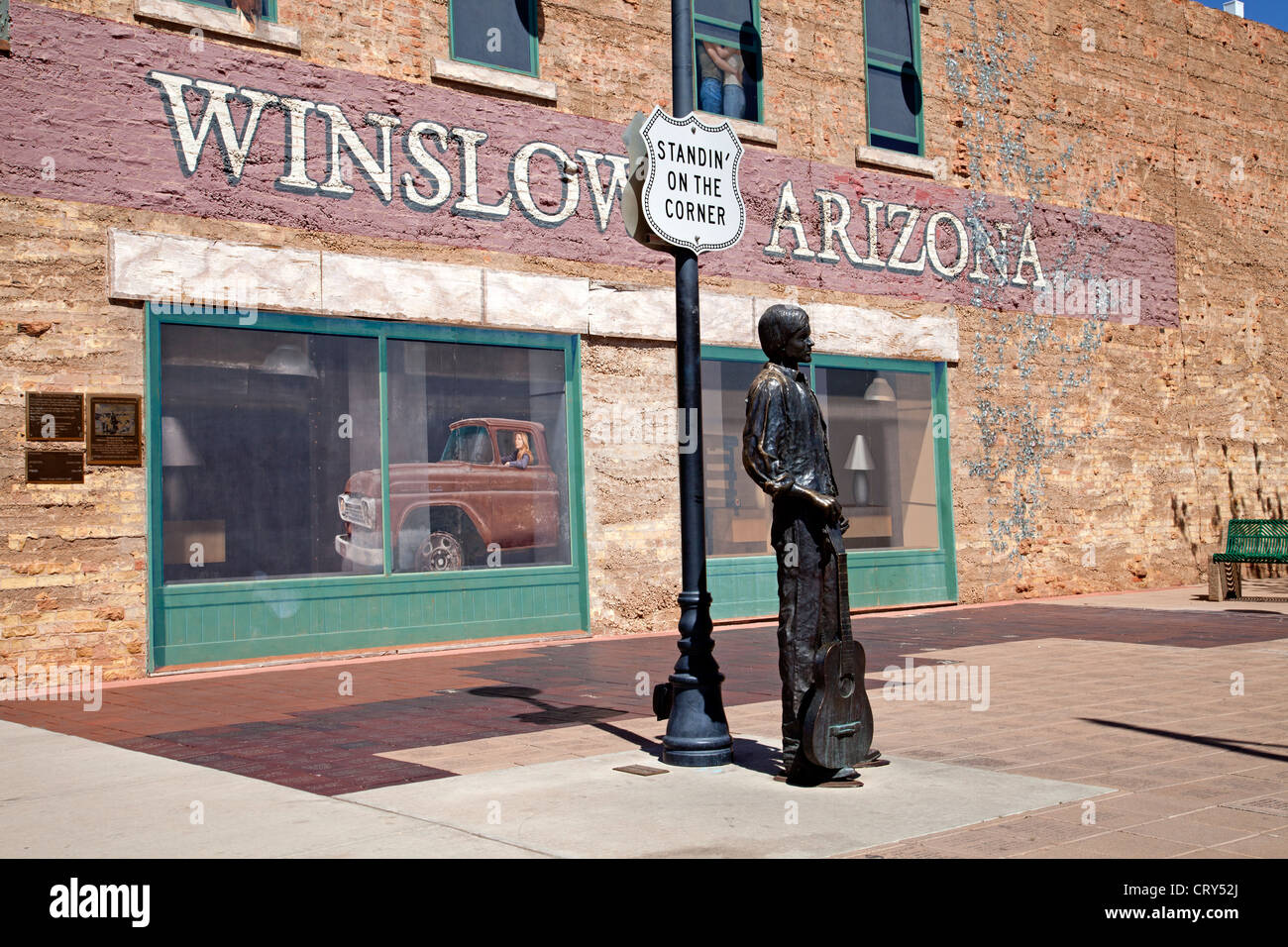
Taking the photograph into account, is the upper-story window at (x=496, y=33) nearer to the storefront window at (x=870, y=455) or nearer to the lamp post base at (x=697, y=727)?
the storefront window at (x=870, y=455)

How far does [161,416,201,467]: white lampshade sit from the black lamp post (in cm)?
621

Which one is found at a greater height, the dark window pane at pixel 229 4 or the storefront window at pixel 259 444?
the dark window pane at pixel 229 4

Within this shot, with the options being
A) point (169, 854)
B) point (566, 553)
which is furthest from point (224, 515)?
point (169, 854)

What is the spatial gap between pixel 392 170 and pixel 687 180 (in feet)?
20.8

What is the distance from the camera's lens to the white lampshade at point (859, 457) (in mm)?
16453

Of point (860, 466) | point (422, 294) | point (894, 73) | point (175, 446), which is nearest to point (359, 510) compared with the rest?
point (175, 446)

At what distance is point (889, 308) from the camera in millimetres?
16562

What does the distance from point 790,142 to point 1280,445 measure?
10.6 meters

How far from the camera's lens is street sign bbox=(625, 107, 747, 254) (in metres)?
6.98

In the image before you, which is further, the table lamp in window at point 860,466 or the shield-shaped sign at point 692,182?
the table lamp in window at point 860,466

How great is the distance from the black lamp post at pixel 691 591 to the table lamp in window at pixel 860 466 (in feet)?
31.5

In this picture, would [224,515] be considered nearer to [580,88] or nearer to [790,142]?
[580,88]

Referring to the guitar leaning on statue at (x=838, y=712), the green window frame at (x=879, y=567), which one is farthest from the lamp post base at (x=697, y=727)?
the green window frame at (x=879, y=567)

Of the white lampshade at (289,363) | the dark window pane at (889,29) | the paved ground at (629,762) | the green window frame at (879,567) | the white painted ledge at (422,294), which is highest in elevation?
the dark window pane at (889,29)
